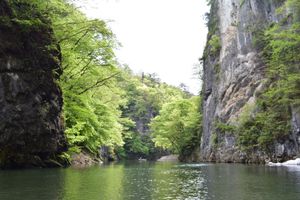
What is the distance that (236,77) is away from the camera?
38375mm

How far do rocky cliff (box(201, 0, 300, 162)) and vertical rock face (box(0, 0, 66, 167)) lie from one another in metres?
→ 16.3

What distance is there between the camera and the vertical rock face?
57.0ft

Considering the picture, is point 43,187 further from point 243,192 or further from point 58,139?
point 58,139

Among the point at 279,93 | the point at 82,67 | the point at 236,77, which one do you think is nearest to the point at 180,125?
the point at 236,77

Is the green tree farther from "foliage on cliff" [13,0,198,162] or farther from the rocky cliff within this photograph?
"foliage on cliff" [13,0,198,162]

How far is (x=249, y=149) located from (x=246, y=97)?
262 inches

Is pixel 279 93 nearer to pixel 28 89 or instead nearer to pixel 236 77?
pixel 236 77

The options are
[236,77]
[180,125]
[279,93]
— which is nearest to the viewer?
[279,93]

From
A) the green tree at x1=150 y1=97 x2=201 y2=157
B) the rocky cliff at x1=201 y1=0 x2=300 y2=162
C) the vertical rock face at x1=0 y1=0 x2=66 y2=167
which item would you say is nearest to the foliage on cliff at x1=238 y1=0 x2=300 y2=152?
the rocky cliff at x1=201 y1=0 x2=300 y2=162

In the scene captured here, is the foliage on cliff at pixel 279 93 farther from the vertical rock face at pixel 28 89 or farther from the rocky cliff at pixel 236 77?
the vertical rock face at pixel 28 89

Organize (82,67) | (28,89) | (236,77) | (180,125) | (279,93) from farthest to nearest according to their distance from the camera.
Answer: (180,125), (236,77), (279,93), (82,67), (28,89)

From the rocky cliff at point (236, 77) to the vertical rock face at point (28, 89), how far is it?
53.5ft

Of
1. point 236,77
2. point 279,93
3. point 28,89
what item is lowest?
point 28,89

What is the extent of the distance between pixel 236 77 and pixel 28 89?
2484cm
